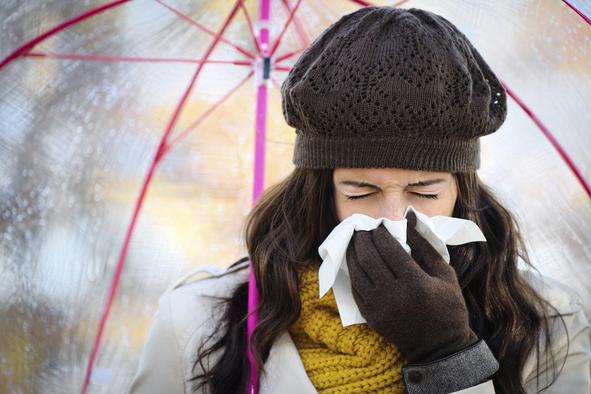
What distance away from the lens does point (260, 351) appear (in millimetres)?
2426

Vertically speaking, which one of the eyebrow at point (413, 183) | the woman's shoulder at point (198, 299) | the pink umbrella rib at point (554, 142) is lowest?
the woman's shoulder at point (198, 299)

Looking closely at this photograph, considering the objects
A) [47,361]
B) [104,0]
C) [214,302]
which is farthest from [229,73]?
[47,361]

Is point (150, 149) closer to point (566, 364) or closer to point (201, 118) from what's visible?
point (201, 118)

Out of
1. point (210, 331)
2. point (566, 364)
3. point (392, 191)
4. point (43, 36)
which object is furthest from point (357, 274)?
point (43, 36)

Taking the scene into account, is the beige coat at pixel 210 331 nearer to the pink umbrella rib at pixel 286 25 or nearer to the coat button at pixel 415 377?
the coat button at pixel 415 377

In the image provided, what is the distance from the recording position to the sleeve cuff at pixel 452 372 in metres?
2.10

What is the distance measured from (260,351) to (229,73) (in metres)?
1.08

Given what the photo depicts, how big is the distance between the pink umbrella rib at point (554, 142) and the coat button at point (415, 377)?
986 mm

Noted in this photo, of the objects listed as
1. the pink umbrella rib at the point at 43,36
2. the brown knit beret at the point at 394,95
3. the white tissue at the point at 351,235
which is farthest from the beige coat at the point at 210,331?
the pink umbrella rib at the point at 43,36

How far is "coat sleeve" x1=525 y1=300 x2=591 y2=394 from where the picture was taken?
2424mm

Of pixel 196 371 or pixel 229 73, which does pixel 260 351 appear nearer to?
pixel 196 371

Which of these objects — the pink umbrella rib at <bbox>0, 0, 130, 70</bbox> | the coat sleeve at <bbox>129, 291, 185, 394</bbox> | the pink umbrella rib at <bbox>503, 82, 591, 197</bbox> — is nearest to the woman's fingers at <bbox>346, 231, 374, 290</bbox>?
the coat sleeve at <bbox>129, 291, 185, 394</bbox>

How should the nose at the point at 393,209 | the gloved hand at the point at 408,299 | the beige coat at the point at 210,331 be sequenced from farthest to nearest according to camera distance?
the beige coat at the point at 210,331
the nose at the point at 393,209
the gloved hand at the point at 408,299

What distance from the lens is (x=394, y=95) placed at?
2182 mm
